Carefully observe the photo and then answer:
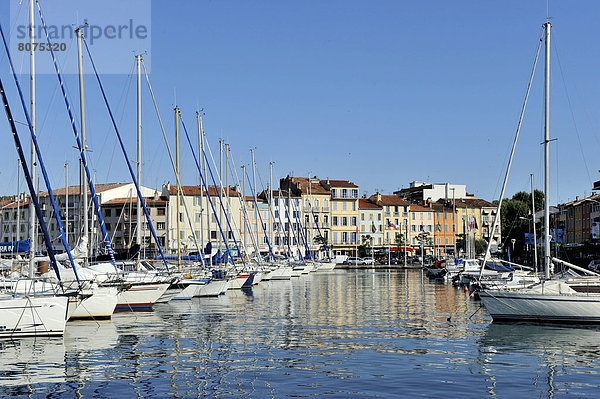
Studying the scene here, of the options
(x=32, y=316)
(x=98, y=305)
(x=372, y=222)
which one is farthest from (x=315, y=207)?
(x=32, y=316)

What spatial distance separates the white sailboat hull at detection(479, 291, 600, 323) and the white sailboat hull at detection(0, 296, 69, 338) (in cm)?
1679

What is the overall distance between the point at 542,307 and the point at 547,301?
1.06 ft

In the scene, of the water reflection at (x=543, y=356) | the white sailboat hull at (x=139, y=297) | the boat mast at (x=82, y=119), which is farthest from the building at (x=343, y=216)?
the water reflection at (x=543, y=356)

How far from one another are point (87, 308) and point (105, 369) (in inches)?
466

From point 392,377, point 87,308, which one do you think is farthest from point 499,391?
point 87,308

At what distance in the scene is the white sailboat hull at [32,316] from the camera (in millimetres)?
25875

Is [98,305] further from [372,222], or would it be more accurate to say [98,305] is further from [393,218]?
[393,218]

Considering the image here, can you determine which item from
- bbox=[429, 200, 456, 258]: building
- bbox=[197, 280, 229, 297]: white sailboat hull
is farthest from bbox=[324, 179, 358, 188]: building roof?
bbox=[197, 280, 229, 297]: white sailboat hull

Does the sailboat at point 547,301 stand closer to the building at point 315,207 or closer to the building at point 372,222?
the building at point 315,207

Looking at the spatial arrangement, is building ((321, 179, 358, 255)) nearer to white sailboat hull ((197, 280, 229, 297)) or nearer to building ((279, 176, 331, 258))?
building ((279, 176, 331, 258))

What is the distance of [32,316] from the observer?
85.7 feet

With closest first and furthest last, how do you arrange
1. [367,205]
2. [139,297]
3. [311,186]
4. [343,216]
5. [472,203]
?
[139,297] < [311,186] < [343,216] < [367,205] < [472,203]

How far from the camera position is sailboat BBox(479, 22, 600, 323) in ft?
97.1

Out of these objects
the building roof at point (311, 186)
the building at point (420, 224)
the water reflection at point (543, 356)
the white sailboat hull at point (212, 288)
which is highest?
the building roof at point (311, 186)
